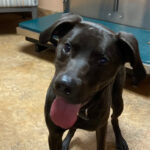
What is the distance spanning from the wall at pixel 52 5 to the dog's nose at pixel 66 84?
2.56 m

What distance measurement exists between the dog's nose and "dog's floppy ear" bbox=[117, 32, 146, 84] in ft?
0.76

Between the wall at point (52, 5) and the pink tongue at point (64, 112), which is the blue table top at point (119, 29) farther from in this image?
the pink tongue at point (64, 112)

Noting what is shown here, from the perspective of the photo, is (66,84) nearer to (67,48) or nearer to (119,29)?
(67,48)

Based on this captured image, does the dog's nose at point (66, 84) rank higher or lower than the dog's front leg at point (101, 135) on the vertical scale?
higher

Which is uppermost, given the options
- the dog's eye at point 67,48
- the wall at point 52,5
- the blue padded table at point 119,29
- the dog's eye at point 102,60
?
the dog's eye at point 67,48

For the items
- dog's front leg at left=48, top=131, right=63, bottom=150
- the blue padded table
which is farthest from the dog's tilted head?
the blue padded table

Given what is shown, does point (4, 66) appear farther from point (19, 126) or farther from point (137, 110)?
point (137, 110)

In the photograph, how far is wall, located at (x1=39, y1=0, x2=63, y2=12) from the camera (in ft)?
10.3

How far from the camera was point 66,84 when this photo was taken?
0.72 meters

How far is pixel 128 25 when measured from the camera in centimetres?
260

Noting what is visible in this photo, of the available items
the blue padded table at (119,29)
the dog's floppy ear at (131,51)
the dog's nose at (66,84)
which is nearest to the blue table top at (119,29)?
the blue padded table at (119,29)

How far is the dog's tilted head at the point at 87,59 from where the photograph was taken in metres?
0.75

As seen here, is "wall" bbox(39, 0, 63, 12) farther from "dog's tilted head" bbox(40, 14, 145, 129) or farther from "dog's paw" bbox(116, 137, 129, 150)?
"dog's tilted head" bbox(40, 14, 145, 129)

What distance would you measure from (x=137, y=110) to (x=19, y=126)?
80 cm
